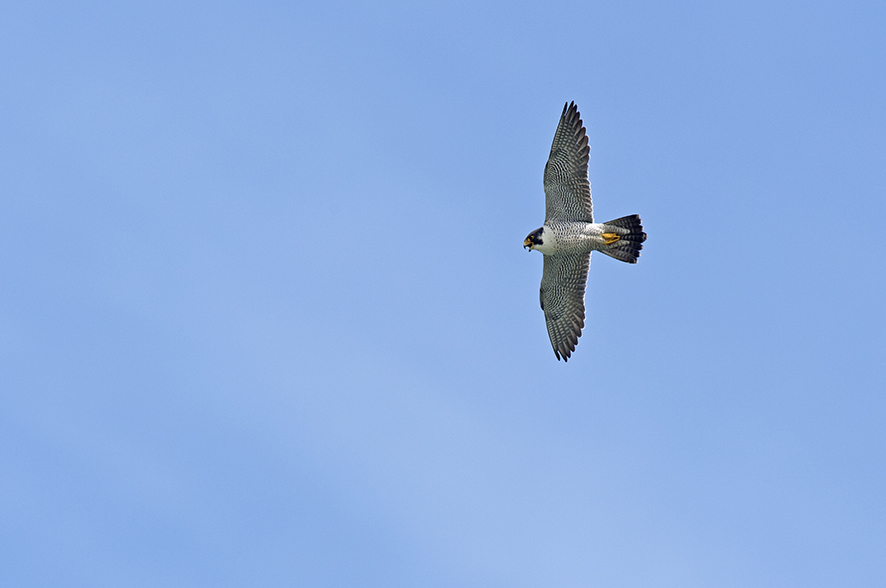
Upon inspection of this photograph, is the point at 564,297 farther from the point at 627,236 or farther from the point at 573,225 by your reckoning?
the point at 627,236

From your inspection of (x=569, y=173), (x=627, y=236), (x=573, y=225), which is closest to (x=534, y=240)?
(x=573, y=225)

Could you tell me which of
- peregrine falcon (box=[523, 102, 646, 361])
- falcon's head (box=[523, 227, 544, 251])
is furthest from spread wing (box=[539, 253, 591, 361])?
falcon's head (box=[523, 227, 544, 251])

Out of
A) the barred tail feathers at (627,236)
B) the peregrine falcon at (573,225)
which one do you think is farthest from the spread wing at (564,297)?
Result: the barred tail feathers at (627,236)

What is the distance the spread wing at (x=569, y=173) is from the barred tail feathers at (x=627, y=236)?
0.47 metres

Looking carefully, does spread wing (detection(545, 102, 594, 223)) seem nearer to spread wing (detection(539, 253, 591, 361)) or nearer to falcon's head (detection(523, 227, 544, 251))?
falcon's head (detection(523, 227, 544, 251))

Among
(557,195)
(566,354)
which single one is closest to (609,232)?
(557,195)

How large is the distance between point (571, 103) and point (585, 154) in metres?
1.00

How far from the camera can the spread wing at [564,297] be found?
23.5m

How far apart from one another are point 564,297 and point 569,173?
9.29 feet

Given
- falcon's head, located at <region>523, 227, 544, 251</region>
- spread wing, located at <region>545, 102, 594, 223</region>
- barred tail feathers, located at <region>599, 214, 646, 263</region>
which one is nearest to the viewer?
spread wing, located at <region>545, 102, 594, 223</region>

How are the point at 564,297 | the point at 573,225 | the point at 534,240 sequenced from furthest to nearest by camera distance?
the point at 564,297 < the point at 534,240 < the point at 573,225

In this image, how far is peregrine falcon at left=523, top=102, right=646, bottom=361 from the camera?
2211 cm

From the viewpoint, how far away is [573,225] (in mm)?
22609

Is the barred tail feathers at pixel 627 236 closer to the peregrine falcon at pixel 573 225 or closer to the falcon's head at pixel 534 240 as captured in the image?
the peregrine falcon at pixel 573 225
